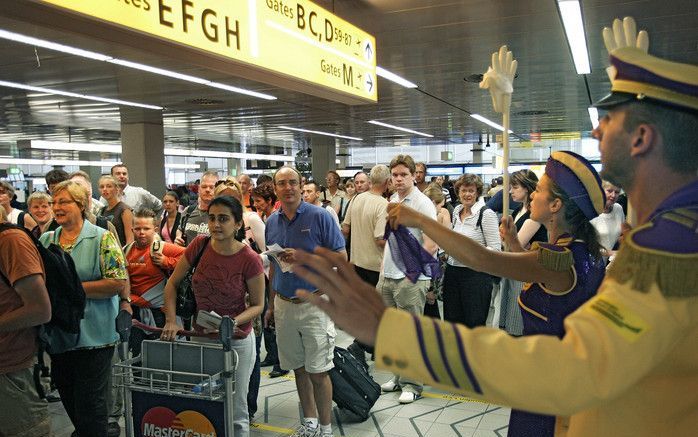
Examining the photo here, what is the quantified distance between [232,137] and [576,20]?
1688 centimetres

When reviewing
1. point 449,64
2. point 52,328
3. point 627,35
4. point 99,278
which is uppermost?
point 449,64

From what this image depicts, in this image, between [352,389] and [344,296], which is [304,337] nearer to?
[352,389]

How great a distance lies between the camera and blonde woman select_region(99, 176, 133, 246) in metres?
5.84

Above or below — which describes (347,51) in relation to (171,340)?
above

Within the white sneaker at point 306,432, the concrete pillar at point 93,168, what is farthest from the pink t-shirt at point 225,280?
the concrete pillar at point 93,168

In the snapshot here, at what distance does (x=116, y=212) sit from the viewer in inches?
235

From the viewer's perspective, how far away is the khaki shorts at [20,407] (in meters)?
2.91

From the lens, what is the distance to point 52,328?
3.35m

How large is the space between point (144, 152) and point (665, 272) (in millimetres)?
14830

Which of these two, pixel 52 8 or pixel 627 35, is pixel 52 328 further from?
pixel 627 35

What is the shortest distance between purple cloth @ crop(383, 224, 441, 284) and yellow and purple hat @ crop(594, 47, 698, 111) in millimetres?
1185

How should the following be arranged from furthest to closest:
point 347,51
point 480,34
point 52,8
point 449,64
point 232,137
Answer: point 232,137
point 449,64
point 480,34
point 347,51
point 52,8

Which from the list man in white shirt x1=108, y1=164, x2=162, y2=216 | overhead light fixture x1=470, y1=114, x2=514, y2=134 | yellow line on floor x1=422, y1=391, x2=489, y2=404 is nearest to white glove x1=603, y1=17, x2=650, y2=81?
yellow line on floor x1=422, y1=391, x2=489, y2=404

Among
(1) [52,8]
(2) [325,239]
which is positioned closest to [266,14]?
(1) [52,8]
